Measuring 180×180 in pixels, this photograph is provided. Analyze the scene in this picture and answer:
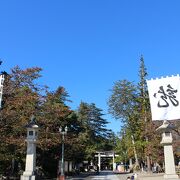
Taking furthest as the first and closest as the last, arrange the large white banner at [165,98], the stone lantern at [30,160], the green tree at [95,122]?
1. the green tree at [95,122]
2. the stone lantern at [30,160]
3. the large white banner at [165,98]

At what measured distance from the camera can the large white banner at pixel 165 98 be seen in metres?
13.0

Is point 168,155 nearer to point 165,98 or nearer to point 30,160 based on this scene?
point 165,98

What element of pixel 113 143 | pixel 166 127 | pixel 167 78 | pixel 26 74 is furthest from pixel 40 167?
pixel 113 143

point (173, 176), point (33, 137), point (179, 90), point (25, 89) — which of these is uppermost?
point (25, 89)

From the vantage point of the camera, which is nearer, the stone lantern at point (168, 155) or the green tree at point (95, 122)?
the stone lantern at point (168, 155)

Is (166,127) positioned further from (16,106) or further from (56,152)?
(56,152)

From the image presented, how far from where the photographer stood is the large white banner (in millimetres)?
13016

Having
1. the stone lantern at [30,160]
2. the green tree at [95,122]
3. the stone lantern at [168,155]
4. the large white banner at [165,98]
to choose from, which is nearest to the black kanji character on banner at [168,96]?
the large white banner at [165,98]

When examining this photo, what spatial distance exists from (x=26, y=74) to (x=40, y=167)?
12969 mm

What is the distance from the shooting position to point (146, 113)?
44312mm

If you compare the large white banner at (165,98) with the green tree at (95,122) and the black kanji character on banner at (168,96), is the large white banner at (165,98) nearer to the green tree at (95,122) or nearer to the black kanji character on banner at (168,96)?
the black kanji character on banner at (168,96)

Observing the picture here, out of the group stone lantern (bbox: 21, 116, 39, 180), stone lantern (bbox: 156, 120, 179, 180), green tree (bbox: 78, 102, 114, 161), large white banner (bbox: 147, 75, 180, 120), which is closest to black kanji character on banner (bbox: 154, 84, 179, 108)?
large white banner (bbox: 147, 75, 180, 120)

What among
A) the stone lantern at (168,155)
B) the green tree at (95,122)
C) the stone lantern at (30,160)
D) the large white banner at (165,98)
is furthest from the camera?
the green tree at (95,122)

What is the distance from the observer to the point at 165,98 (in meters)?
13.2
